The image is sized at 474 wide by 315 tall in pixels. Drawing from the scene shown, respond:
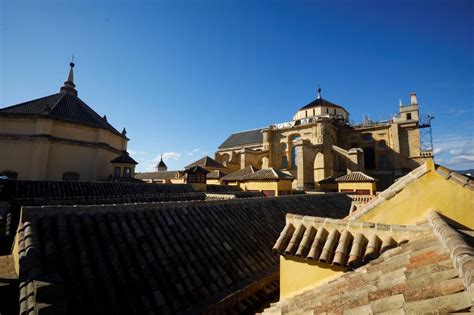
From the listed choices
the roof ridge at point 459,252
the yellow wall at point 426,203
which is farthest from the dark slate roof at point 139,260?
the roof ridge at point 459,252

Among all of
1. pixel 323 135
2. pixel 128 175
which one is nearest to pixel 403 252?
pixel 128 175

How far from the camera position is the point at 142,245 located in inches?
185

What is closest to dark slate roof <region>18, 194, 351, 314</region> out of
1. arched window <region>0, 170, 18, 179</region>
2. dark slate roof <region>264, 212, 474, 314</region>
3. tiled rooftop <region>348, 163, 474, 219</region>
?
dark slate roof <region>264, 212, 474, 314</region>

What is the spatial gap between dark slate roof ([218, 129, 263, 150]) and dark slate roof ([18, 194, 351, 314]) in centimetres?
3717

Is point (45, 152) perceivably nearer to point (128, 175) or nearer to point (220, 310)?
point (128, 175)

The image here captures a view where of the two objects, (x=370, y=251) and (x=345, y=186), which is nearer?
(x=370, y=251)

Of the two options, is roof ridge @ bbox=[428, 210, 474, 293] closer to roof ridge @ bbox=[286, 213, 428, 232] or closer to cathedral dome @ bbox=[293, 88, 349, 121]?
roof ridge @ bbox=[286, 213, 428, 232]

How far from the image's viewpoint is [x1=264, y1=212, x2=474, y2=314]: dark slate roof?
146 cm

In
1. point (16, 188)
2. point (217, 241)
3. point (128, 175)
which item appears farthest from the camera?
point (128, 175)

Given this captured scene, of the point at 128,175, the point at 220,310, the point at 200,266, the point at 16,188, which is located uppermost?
the point at 128,175

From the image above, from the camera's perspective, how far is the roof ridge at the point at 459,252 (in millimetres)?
1426

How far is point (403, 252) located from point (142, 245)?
4605 millimetres

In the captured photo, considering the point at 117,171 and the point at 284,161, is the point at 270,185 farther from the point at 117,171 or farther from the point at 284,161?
the point at 284,161

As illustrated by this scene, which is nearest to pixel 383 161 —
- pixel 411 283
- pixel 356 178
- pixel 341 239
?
pixel 356 178
